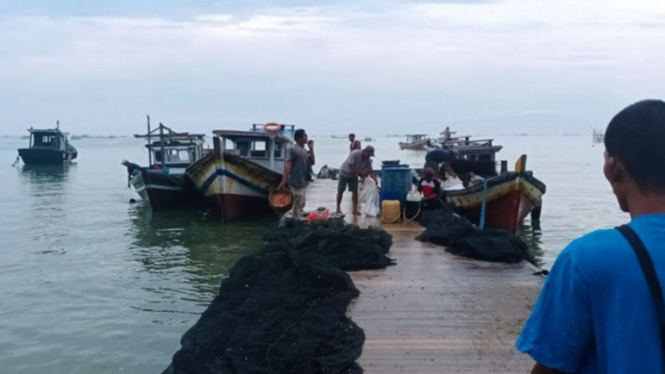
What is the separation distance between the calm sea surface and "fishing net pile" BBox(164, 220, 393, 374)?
221 cm

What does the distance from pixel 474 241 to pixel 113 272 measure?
779 cm

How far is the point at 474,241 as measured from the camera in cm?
907

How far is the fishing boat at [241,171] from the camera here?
1947 cm

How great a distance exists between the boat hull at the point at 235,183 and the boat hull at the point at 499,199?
243 inches

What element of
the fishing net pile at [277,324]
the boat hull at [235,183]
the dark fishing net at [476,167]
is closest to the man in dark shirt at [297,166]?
the fishing net pile at [277,324]

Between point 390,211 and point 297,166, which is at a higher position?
point 297,166

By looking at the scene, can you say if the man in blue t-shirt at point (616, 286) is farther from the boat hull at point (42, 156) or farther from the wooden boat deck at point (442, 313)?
the boat hull at point (42, 156)

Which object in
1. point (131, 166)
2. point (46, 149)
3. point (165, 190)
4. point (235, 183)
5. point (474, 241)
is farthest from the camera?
point (46, 149)

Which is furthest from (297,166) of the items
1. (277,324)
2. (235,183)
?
(235,183)

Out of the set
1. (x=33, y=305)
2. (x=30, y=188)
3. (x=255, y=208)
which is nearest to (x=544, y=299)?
(x=33, y=305)

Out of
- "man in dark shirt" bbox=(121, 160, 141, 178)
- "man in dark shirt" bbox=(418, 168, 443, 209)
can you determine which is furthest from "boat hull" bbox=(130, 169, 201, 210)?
"man in dark shirt" bbox=(418, 168, 443, 209)

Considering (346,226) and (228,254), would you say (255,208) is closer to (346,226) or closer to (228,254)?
(228,254)

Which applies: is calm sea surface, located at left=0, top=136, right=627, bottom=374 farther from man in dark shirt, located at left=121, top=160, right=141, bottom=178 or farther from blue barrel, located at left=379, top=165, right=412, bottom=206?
blue barrel, located at left=379, top=165, right=412, bottom=206

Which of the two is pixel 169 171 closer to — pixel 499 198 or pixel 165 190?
pixel 165 190
